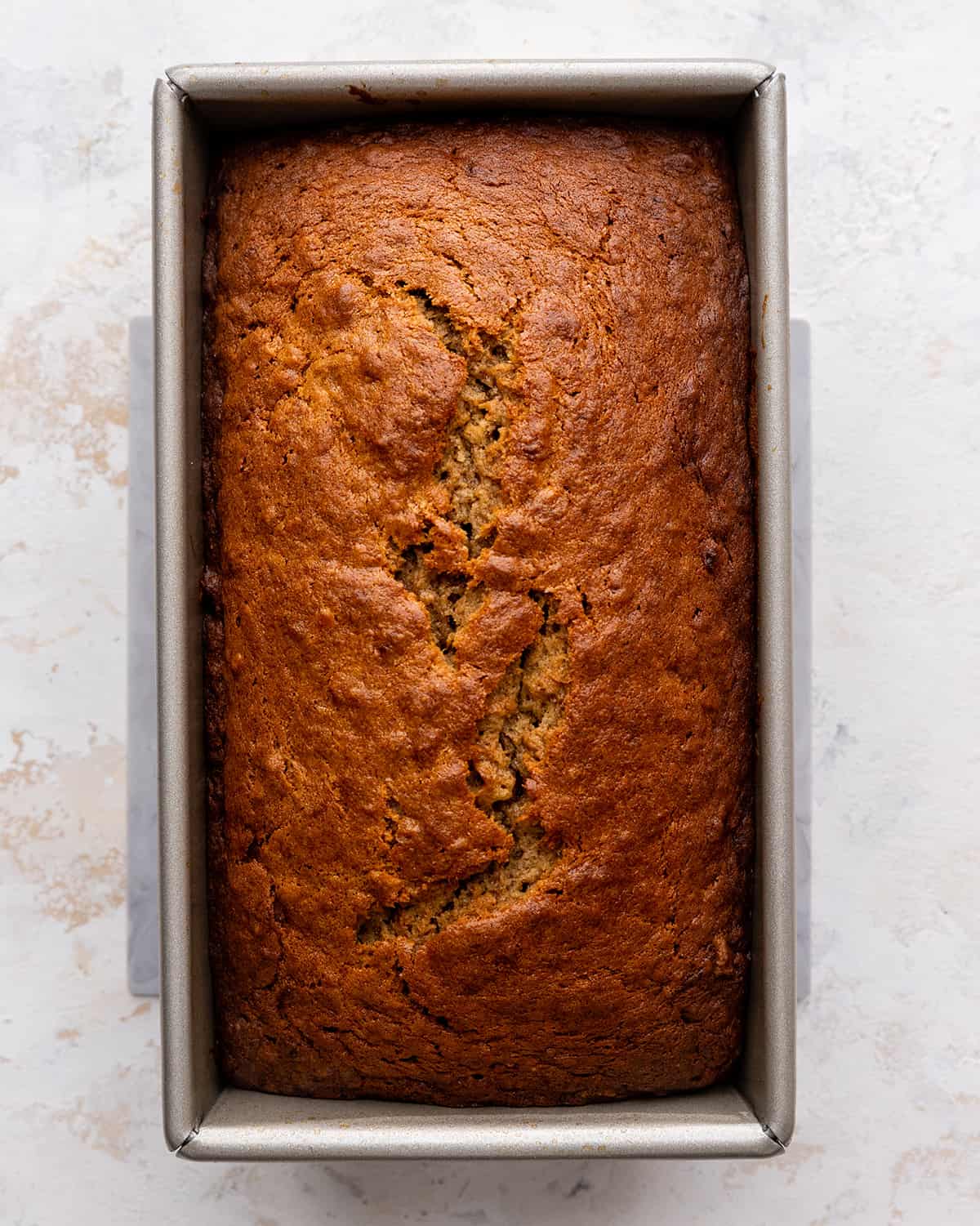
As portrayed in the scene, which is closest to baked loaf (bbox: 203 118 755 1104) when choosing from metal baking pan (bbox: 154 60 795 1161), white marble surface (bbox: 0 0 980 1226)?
metal baking pan (bbox: 154 60 795 1161)

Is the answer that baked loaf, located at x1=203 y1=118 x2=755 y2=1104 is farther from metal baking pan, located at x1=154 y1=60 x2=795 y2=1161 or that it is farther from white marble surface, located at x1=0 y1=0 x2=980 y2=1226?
white marble surface, located at x1=0 y1=0 x2=980 y2=1226

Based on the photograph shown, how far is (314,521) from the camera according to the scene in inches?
56.2

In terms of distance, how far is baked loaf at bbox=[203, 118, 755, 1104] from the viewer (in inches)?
55.0

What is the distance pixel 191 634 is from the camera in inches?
57.3

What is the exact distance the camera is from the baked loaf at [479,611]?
55.0 inches
